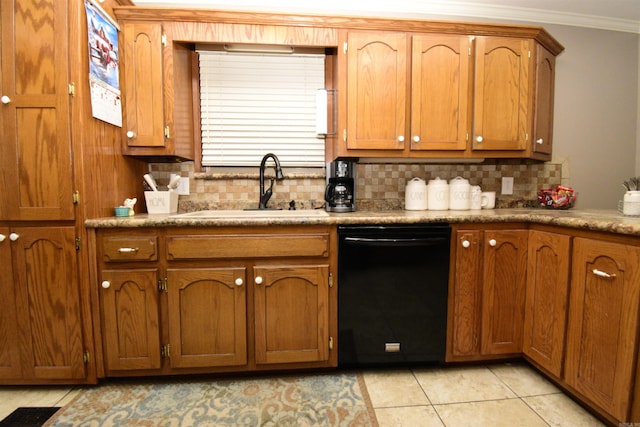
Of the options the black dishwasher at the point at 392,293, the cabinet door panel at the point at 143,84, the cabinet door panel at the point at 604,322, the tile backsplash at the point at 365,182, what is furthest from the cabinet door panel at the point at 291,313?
the cabinet door panel at the point at 604,322

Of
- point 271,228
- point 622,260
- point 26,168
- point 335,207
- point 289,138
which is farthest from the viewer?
point 289,138

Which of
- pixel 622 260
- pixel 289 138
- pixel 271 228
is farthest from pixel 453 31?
pixel 271 228

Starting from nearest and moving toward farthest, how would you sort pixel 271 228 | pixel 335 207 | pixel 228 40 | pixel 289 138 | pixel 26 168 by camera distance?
pixel 26 168 < pixel 271 228 < pixel 228 40 < pixel 335 207 < pixel 289 138

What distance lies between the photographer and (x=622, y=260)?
1.18 meters

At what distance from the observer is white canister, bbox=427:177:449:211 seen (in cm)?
201

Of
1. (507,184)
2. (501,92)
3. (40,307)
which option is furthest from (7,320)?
(507,184)

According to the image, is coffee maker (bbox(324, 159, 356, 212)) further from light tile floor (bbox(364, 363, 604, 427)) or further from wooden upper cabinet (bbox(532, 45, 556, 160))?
wooden upper cabinet (bbox(532, 45, 556, 160))

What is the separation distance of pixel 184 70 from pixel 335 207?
4.37 feet

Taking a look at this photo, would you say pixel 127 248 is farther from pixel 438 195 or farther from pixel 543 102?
pixel 543 102

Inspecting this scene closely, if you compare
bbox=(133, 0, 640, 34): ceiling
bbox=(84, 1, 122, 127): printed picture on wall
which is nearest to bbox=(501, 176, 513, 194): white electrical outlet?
bbox=(133, 0, 640, 34): ceiling

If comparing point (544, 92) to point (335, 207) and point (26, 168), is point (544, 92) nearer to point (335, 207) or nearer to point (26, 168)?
point (335, 207)

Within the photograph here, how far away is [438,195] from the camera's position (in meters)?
2.02

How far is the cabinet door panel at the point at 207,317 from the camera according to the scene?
153cm

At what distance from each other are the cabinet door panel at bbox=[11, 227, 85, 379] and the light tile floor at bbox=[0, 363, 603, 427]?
15 centimetres
